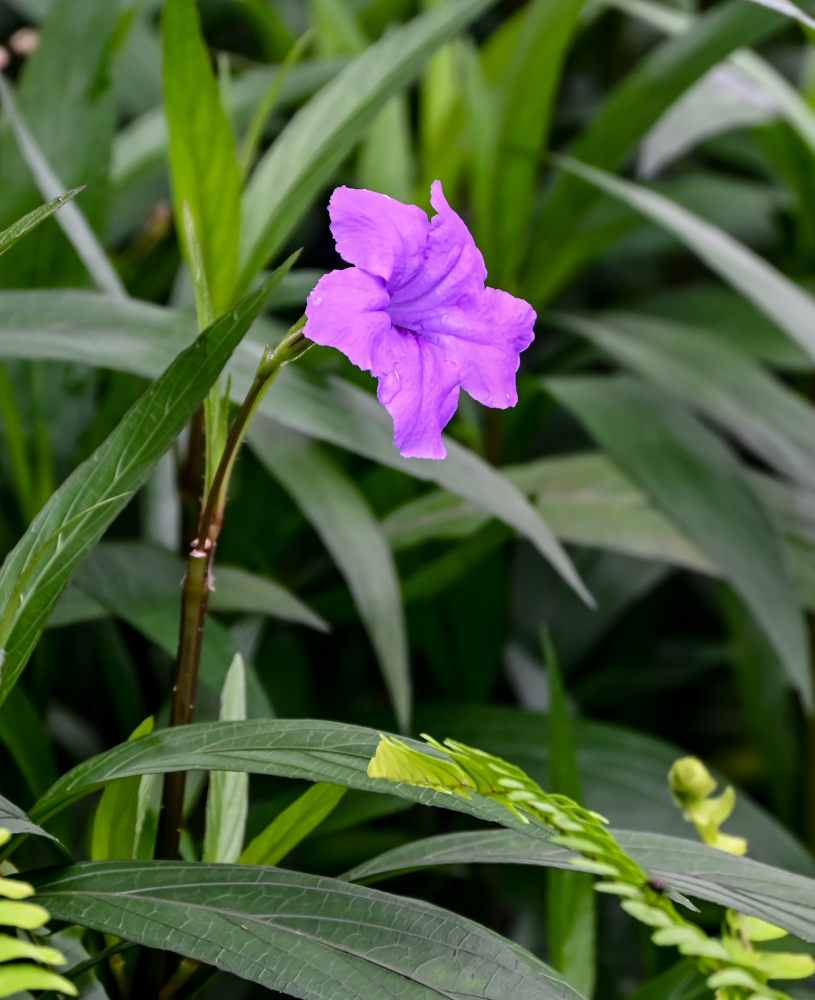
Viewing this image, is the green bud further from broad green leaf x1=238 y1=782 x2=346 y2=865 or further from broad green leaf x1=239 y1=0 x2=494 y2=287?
broad green leaf x1=239 y1=0 x2=494 y2=287

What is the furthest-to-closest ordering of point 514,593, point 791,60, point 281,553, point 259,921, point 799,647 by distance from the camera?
point 791,60 < point 514,593 < point 281,553 < point 799,647 < point 259,921

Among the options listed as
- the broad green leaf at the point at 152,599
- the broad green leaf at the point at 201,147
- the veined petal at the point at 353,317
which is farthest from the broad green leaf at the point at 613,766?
the veined petal at the point at 353,317

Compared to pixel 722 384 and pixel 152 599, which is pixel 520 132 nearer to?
pixel 722 384

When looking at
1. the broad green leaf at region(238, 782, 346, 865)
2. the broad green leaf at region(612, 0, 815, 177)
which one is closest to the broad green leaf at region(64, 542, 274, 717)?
the broad green leaf at region(238, 782, 346, 865)

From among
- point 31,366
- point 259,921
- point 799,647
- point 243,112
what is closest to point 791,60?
point 243,112

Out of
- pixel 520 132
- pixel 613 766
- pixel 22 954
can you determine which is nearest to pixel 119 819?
pixel 22 954

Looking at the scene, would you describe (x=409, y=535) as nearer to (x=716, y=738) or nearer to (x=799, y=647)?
(x=799, y=647)
